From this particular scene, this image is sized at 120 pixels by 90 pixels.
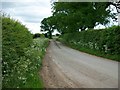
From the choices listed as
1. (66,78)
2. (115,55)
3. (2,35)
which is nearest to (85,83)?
(66,78)

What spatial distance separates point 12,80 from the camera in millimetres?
10180

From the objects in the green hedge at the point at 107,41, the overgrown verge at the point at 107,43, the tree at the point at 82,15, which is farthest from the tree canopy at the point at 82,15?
the overgrown verge at the point at 107,43

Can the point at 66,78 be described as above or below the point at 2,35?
below

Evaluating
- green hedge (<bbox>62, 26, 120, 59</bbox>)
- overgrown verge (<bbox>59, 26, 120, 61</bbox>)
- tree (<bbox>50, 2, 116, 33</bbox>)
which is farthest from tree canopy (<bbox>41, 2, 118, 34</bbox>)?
overgrown verge (<bbox>59, 26, 120, 61</bbox>)

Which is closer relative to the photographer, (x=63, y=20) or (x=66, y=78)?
(x=66, y=78)

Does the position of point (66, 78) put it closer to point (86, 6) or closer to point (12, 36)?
point (12, 36)

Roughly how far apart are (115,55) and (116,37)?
166cm

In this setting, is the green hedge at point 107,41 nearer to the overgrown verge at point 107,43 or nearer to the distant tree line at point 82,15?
the overgrown verge at point 107,43

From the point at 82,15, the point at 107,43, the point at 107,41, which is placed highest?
the point at 82,15

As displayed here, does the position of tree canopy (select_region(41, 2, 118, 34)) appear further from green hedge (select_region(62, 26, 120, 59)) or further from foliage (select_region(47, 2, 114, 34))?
green hedge (select_region(62, 26, 120, 59))

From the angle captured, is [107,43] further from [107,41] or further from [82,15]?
[82,15]

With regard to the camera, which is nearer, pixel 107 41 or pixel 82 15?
pixel 107 41

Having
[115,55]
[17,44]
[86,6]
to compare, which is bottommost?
[115,55]

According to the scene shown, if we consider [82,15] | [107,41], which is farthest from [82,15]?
[107,41]
